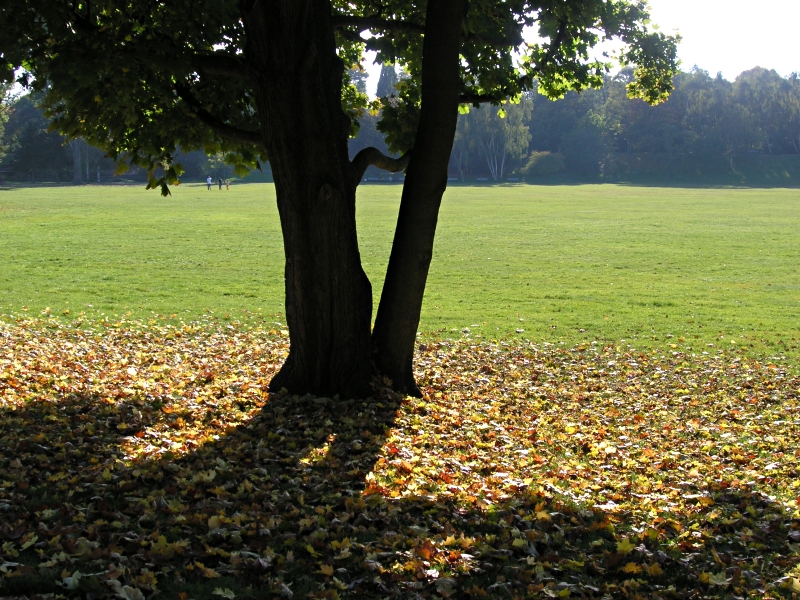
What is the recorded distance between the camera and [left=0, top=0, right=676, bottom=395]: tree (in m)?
8.61

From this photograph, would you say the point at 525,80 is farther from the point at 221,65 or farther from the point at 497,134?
the point at 497,134

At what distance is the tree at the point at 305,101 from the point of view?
8.61m

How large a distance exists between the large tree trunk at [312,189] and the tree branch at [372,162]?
165 mm

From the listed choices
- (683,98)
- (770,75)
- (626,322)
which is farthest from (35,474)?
(770,75)

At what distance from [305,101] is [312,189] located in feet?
3.12

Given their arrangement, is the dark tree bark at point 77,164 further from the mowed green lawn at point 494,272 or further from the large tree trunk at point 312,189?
the large tree trunk at point 312,189

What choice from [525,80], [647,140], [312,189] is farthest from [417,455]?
[647,140]

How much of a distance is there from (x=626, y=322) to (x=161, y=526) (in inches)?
531

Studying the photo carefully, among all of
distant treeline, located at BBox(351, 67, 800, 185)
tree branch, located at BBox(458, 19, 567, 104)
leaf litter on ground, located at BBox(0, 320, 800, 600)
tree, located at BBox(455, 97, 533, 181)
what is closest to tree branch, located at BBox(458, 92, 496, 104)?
tree branch, located at BBox(458, 19, 567, 104)

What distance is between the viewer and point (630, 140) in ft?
405

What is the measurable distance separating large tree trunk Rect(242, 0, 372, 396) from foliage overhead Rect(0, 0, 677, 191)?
409 millimetres

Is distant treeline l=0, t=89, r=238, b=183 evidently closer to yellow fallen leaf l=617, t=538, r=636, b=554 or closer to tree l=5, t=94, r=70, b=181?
tree l=5, t=94, r=70, b=181

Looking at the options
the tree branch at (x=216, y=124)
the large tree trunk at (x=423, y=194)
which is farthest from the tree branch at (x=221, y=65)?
the large tree trunk at (x=423, y=194)

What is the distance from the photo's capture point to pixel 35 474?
20.1ft
